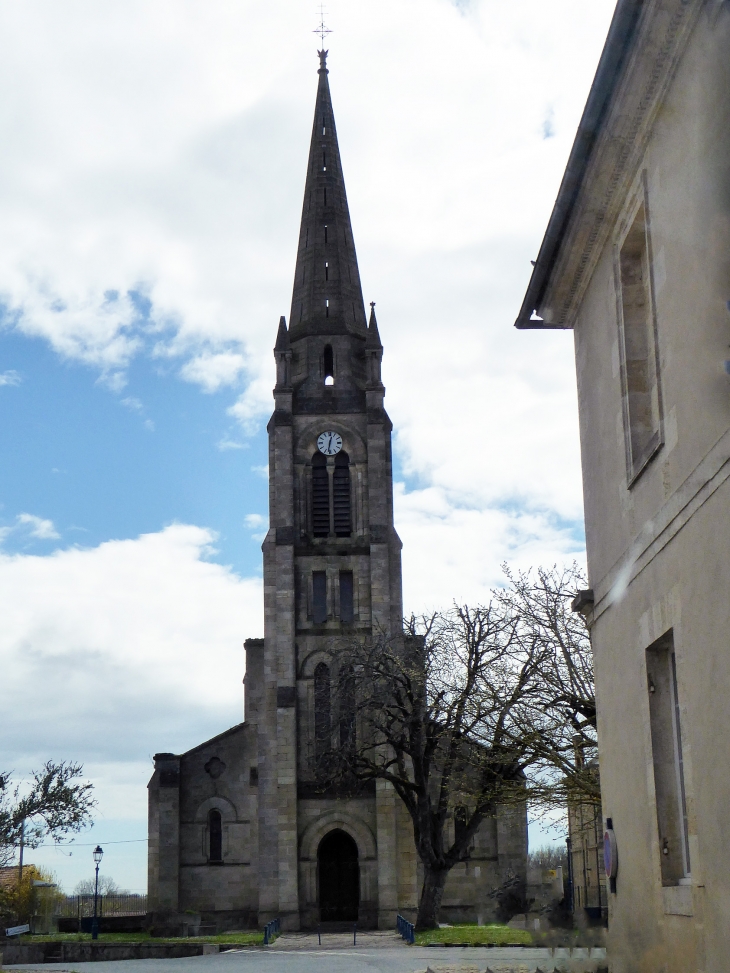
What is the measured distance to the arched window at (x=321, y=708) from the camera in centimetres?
4622

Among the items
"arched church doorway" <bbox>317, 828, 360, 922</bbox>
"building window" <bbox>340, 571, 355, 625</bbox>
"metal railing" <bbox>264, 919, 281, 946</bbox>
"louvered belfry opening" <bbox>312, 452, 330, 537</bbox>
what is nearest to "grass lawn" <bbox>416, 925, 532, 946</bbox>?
"metal railing" <bbox>264, 919, 281, 946</bbox>

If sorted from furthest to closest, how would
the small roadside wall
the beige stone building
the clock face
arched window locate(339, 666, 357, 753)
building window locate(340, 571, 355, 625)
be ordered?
1. the clock face
2. building window locate(340, 571, 355, 625)
3. arched window locate(339, 666, 357, 753)
4. the small roadside wall
5. the beige stone building

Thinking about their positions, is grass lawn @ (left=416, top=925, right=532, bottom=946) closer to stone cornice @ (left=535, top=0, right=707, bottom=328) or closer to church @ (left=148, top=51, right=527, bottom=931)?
church @ (left=148, top=51, right=527, bottom=931)

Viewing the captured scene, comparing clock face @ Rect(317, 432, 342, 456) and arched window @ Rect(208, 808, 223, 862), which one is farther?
clock face @ Rect(317, 432, 342, 456)

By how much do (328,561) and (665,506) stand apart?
39251 millimetres

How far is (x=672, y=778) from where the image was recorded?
34.3 feet

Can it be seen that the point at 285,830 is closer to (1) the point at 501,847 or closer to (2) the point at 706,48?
(1) the point at 501,847

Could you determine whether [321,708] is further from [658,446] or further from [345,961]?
[658,446]

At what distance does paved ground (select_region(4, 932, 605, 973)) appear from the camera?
1916 cm

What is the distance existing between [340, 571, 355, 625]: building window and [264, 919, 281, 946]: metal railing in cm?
1125

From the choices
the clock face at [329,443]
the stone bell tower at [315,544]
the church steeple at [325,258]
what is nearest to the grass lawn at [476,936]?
the stone bell tower at [315,544]

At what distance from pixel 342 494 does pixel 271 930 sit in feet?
57.0

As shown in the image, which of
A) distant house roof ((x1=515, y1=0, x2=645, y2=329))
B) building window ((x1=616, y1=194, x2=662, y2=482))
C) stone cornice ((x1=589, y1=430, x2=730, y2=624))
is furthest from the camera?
building window ((x1=616, y1=194, x2=662, y2=482))

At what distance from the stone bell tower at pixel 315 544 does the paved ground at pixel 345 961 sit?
38.1 feet
